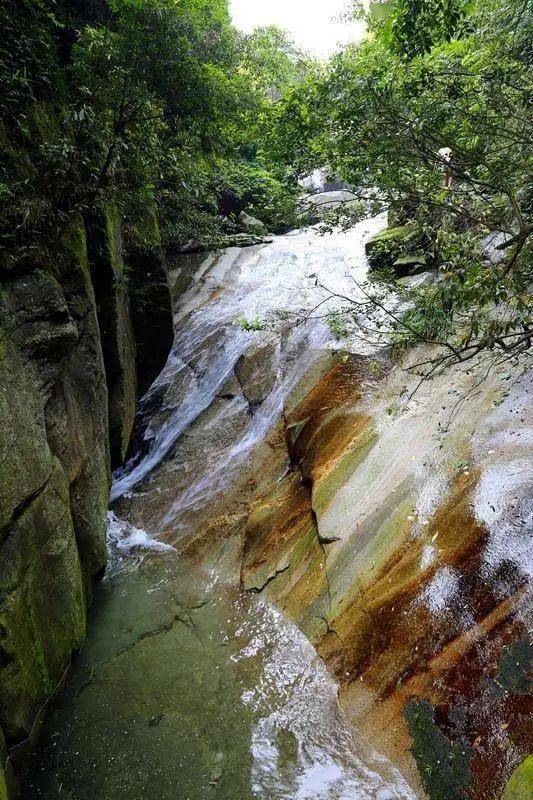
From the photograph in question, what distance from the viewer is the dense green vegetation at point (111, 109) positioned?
16.5 feet

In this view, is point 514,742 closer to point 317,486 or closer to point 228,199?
point 317,486

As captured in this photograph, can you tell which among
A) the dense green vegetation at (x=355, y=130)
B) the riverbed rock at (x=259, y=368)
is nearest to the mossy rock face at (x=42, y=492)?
the dense green vegetation at (x=355, y=130)

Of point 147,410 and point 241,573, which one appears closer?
point 241,573

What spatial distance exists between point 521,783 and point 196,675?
337 cm

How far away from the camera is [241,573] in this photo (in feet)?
22.7

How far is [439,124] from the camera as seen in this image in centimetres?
487

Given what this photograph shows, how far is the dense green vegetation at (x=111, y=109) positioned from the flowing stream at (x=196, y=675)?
4355mm

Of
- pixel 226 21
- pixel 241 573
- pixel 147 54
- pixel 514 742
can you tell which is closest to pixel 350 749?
pixel 514 742

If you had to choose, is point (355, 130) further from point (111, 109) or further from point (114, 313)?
point (114, 313)

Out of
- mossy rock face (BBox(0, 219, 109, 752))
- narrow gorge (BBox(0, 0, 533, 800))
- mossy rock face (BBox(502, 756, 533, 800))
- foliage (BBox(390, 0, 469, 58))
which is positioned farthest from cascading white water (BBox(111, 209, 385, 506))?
mossy rock face (BBox(502, 756, 533, 800))

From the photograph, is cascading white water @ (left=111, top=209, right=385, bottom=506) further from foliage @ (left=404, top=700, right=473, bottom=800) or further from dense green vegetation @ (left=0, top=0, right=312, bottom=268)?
foliage @ (left=404, top=700, right=473, bottom=800)

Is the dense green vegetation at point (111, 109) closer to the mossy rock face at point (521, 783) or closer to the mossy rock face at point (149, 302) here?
the mossy rock face at point (149, 302)

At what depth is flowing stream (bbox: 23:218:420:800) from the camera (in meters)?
4.01

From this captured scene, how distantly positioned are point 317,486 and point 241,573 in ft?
5.83
